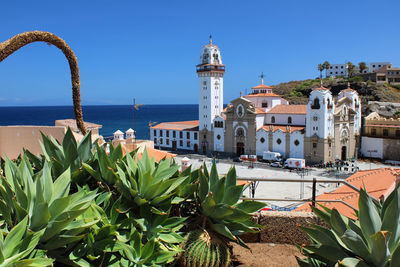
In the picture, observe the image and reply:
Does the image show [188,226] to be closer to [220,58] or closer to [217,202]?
[217,202]

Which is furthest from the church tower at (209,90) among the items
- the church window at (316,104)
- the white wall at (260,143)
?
the church window at (316,104)

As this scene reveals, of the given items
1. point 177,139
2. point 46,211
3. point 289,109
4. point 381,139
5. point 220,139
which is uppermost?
point 289,109

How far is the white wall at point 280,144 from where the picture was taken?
34.8 meters

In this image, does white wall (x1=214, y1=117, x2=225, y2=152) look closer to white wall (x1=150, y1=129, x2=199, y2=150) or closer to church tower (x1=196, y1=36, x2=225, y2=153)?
church tower (x1=196, y1=36, x2=225, y2=153)

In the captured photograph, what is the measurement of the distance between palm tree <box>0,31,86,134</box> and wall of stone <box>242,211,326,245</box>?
2037mm

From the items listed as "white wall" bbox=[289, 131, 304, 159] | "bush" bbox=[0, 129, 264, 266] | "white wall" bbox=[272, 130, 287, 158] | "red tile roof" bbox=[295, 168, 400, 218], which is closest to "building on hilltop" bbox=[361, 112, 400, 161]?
"white wall" bbox=[289, 131, 304, 159]

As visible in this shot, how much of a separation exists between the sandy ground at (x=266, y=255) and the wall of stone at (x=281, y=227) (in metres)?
0.07

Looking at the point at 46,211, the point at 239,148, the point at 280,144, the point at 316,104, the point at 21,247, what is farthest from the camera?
the point at 239,148

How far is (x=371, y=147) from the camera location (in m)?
35.7

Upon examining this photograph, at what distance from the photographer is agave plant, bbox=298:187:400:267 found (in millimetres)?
1723

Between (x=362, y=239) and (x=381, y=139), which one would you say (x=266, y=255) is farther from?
(x=381, y=139)

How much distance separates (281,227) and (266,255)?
367 mm

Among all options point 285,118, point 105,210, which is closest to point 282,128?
point 285,118

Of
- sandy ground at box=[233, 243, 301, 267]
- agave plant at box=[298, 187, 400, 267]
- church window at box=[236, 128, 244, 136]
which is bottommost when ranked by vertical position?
church window at box=[236, 128, 244, 136]
